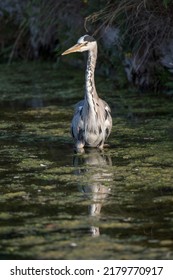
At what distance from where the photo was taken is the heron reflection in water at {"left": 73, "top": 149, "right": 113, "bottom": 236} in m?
7.20

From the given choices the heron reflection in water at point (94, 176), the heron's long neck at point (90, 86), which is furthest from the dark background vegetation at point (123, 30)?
the heron reflection in water at point (94, 176)

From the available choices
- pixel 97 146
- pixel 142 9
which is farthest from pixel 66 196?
pixel 142 9

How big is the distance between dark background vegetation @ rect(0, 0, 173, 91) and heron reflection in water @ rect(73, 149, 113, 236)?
2.31 m

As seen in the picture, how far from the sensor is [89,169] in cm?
847

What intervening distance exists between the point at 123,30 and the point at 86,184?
4.70 m

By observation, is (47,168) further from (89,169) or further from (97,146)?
(97,146)

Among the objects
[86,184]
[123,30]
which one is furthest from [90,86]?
[123,30]

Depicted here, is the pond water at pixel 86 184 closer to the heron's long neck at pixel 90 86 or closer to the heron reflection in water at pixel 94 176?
the heron reflection in water at pixel 94 176

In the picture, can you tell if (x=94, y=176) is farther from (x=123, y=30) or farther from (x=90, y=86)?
(x=123, y=30)

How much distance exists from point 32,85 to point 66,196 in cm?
718

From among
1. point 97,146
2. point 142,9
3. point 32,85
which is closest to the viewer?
point 97,146

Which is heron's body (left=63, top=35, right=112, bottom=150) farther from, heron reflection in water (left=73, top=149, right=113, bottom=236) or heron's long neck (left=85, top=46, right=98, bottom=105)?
heron reflection in water (left=73, top=149, right=113, bottom=236)

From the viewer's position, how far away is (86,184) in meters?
7.82

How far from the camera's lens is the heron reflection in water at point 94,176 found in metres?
7.20
